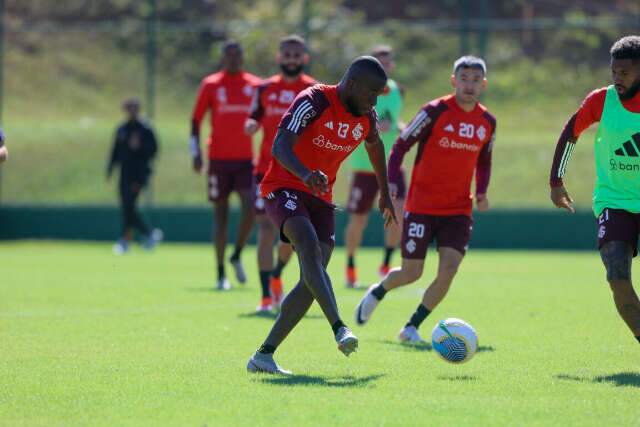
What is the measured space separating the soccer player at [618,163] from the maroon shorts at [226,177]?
20.1ft

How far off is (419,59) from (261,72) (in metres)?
3.24

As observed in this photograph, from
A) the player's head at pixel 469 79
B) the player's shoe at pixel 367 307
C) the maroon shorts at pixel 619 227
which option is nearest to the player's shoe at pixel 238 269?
the player's shoe at pixel 367 307

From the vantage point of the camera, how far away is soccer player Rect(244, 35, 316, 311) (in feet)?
37.9

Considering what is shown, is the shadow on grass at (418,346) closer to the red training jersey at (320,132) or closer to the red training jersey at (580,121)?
the red training jersey at (580,121)

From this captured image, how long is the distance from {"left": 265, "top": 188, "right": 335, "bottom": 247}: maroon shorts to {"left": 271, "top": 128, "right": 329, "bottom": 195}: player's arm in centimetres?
29

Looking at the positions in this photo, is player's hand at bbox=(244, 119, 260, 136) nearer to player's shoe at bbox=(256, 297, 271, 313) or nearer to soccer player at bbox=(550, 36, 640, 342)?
player's shoe at bbox=(256, 297, 271, 313)

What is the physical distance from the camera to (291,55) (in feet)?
38.0

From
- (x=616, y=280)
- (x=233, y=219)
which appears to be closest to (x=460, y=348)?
(x=616, y=280)

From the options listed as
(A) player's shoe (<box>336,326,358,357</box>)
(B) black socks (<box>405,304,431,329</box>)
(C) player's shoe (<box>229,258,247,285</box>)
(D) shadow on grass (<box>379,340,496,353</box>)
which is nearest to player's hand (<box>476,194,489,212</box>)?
(B) black socks (<box>405,304,431,329</box>)

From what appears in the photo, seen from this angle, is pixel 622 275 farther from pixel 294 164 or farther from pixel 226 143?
pixel 226 143

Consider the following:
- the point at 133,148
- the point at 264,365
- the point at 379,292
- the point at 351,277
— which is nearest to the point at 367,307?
the point at 379,292

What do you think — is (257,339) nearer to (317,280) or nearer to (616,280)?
(317,280)

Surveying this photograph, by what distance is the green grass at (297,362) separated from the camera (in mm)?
→ 6215

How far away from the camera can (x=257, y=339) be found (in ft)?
30.4
